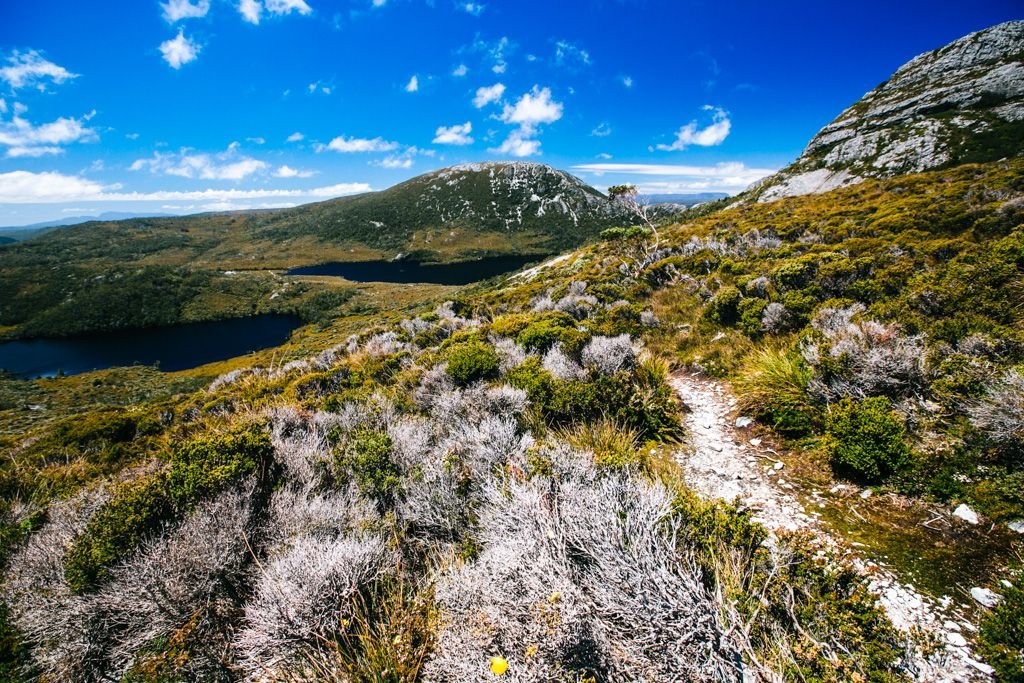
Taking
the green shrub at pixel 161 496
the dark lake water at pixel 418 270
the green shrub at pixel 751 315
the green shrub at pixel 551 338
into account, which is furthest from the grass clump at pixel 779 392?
the dark lake water at pixel 418 270

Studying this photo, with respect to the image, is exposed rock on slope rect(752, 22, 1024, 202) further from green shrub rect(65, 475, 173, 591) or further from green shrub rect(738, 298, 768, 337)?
green shrub rect(65, 475, 173, 591)

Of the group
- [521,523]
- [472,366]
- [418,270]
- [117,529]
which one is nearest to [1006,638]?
[521,523]

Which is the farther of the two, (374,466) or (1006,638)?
(374,466)

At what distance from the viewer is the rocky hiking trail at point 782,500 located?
107 inches

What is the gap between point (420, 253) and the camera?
186 meters

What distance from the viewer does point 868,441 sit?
4.56 metres

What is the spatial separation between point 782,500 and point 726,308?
7.60 meters

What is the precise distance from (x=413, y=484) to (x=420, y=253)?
192 m

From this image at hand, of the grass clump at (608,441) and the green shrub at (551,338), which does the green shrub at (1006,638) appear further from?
the green shrub at (551,338)

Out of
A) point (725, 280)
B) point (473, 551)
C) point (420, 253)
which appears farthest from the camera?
point (420, 253)

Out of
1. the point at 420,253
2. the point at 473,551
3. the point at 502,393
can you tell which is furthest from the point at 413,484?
the point at 420,253

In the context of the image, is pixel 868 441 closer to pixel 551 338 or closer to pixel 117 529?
pixel 551 338

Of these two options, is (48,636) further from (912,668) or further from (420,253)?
(420,253)

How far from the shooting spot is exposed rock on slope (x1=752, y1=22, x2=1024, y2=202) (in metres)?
53.8
